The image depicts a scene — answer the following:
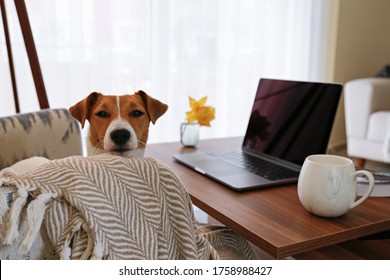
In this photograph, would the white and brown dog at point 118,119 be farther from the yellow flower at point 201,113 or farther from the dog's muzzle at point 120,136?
the yellow flower at point 201,113

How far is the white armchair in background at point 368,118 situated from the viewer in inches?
Result: 106

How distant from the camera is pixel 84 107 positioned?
0.66m

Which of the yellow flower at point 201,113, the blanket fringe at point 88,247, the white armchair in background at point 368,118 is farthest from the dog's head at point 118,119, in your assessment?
the white armchair in background at point 368,118

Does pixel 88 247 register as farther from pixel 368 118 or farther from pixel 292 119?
pixel 368 118

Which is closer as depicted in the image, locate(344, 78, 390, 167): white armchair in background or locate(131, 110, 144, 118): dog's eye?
locate(131, 110, 144, 118): dog's eye

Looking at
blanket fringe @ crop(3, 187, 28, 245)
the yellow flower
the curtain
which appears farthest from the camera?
the curtain

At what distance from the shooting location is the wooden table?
2.24 feet

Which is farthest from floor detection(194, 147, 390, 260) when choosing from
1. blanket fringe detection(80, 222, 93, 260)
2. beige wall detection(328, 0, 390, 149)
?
beige wall detection(328, 0, 390, 149)

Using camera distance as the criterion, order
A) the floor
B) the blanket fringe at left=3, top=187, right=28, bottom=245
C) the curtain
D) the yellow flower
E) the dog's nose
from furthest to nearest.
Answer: the curtain, the yellow flower, the floor, the dog's nose, the blanket fringe at left=3, top=187, right=28, bottom=245

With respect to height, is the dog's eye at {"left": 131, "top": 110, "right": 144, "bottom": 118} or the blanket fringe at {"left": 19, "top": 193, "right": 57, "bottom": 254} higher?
the dog's eye at {"left": 131, "top": 110, "right": 144, "bottom": 118}

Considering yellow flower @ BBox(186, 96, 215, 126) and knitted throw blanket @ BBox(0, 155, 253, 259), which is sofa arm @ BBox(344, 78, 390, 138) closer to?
yellow flower @ BBox(186, 96, 215, 126)
